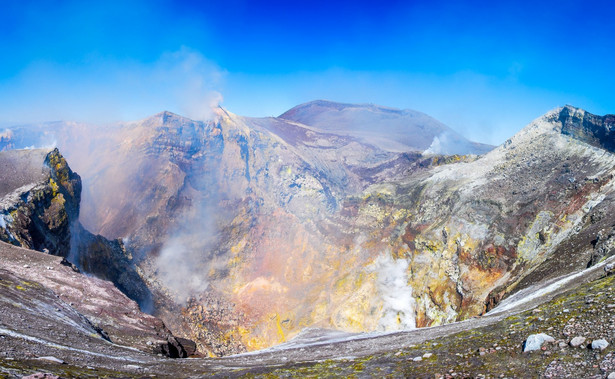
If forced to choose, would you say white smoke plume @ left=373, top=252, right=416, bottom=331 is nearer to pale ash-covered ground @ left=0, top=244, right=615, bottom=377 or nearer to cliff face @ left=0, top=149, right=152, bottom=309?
pale ash-covered ground @ left=0, top=244, right=615, bottom=377

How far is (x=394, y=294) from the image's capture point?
188ft

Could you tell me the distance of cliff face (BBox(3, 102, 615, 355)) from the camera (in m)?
47.4

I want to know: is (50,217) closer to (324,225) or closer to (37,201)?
(37,201)

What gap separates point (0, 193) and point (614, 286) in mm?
56637

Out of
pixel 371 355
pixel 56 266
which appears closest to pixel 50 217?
pixel 56 266

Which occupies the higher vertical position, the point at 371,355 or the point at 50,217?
the point at 50,217

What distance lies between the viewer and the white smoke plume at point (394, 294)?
53312mm

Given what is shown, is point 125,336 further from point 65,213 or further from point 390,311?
point 390,311

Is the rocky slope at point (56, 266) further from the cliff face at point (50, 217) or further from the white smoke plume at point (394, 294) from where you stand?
the white smoke plume at point (394, 294)

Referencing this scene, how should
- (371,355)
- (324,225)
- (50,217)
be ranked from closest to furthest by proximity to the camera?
(371,355)
(50,217)
(324,225)

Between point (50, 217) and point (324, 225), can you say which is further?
point (324, 225)

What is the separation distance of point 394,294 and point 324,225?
2893cm

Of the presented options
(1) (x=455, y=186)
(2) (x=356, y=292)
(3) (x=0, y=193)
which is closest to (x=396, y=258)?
(2) (x=356, y=292)

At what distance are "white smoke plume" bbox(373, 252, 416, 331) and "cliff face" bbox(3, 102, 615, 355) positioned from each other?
9.2 inches
